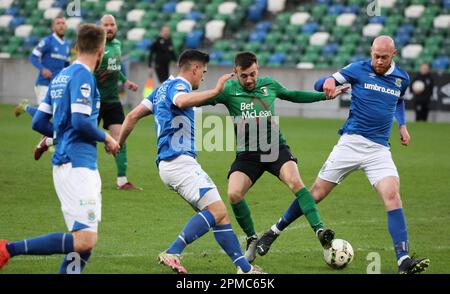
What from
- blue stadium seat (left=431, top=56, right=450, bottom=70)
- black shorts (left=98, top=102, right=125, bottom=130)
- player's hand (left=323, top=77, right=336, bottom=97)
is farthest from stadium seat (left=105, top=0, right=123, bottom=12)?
player's hand (left=323, top=77, right=336, bottom=97)

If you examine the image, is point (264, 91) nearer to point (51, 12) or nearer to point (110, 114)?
point (110, 114)

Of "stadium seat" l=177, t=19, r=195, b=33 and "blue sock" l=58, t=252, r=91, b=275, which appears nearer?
"blue sock" l=58, t=252, r=91, b=275

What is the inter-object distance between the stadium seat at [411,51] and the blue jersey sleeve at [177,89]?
836 inches

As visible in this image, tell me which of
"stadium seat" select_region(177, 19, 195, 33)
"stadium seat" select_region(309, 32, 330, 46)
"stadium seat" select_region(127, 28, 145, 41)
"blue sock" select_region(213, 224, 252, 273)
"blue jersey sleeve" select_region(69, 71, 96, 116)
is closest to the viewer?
"blue jersey sleeve" select_region(69, 71, 96, 116)

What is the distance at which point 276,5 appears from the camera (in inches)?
1309

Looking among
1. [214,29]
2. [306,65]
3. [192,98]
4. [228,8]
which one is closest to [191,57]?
[192,98]

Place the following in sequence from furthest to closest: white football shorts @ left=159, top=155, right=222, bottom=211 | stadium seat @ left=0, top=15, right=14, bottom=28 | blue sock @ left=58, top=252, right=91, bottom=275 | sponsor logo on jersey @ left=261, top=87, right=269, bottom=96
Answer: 1. stadium seat @ left=0, top=15, right=14, bottom=28
2. sponsor logo on jersey @ left=261, top=87, right=269, bottom=96
3. white football shorts @ left=159, top=155, right=222, bottom=211
4. blue sock @ left=58, top=252, right=91, bottom=275

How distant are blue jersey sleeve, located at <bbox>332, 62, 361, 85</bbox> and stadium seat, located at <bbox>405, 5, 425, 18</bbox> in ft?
70.1

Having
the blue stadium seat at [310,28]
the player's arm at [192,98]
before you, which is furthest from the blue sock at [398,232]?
the blue stadium seat at [310,28]

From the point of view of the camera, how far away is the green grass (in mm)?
9312

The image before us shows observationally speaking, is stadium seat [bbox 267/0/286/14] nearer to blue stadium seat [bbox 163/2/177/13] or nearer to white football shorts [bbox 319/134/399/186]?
blue stadium seat [bbox 163/2/177/13]

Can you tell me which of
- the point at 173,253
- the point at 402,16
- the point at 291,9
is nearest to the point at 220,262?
the point at 173,253

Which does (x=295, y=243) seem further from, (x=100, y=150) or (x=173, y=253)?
(x=100, y=150)
